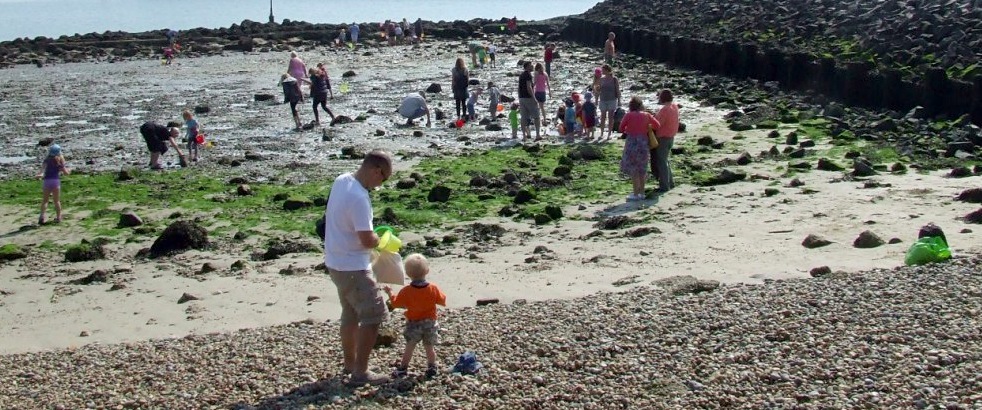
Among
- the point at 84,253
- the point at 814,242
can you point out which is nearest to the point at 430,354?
the point at 814,242

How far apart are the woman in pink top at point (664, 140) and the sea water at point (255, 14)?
3097 inches

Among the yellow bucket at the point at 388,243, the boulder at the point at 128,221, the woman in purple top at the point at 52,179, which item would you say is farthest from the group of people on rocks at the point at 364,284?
the woman in purple top at the point at 52,179

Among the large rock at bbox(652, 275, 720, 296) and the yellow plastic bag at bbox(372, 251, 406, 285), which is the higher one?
the yellow plastic bag at bbox(372, 251, 406, 285)

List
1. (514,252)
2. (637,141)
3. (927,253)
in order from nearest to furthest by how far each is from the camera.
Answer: (927,253)
(514,252)
(637,141)

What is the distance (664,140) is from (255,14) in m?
113

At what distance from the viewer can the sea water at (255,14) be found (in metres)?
104

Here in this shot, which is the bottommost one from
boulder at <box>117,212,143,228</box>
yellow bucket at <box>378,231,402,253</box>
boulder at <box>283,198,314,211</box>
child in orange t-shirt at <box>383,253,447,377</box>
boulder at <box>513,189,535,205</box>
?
boulder at <box>117,212,143,228</box>

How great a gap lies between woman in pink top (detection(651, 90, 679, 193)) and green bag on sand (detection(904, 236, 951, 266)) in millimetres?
5876

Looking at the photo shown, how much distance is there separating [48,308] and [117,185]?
7105 mm

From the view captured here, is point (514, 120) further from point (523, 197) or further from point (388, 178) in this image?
point (388, 178)

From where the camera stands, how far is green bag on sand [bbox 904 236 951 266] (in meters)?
11.2

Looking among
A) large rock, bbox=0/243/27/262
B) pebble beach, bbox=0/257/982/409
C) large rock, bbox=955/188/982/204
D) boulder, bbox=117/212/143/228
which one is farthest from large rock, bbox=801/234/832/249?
large rock, bbox=0/243/27/262

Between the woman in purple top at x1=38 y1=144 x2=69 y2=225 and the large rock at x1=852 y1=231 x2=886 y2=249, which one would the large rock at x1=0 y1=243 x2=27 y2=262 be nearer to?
the woman in purple top at x1=38 y1=144 x2=69 y2=225

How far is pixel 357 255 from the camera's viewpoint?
8000 millimetres
